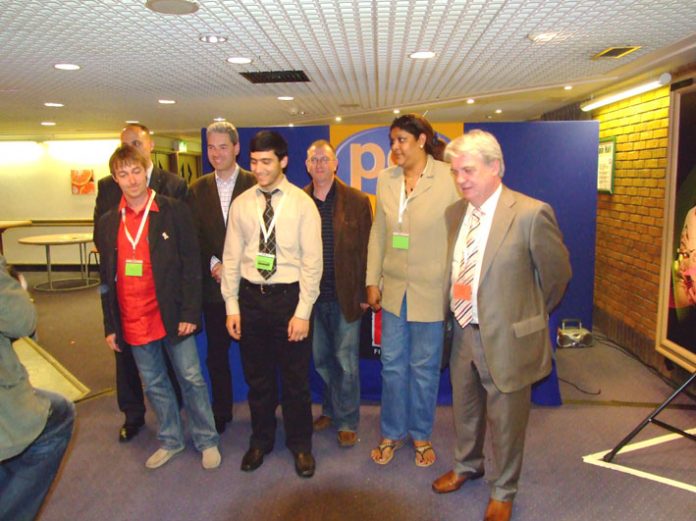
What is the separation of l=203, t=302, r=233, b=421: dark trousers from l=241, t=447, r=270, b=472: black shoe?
426 millimetres

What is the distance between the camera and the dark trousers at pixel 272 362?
252 cm

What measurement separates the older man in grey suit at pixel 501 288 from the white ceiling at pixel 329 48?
0.72 m

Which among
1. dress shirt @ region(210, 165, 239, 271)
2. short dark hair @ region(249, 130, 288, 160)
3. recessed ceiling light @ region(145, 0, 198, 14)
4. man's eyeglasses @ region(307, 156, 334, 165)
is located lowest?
dress shirt @ region(210, 165, 239, 271)

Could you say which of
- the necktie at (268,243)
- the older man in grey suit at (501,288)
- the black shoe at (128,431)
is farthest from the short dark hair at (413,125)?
the black shoe at (128,431)

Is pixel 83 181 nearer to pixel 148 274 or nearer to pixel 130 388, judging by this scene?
pixel 130 388

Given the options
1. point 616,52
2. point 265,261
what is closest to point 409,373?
point 265,261

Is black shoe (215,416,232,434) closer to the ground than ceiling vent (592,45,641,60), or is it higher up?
closer to the ground

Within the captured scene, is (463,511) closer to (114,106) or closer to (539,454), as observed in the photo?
(539,454)

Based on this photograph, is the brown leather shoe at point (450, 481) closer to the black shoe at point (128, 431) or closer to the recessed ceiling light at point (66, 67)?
the black shoe at point (128, 431)

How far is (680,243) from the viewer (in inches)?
143

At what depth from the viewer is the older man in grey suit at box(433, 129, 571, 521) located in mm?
2021

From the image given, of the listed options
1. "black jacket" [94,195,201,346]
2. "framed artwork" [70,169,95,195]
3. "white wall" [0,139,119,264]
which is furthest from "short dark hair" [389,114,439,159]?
"framed artwork" [70,169,95,195]

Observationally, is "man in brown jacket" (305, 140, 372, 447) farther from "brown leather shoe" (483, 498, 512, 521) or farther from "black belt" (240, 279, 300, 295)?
"brown leather shoe" (483, 498, 512, 521)

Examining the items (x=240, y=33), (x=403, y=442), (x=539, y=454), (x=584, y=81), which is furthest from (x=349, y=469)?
(x=584, y=81)
